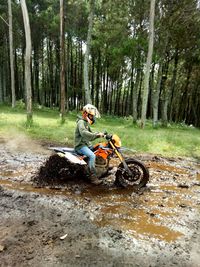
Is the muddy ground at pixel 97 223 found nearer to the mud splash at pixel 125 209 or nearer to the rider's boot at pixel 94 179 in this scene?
the mud splash at pixel 125 209

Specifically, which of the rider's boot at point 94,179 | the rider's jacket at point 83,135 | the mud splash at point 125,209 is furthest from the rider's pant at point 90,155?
the mud splash at point 125,209

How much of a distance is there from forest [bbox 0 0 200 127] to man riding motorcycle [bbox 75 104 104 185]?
7.72 meters

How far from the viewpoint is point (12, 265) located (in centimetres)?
353

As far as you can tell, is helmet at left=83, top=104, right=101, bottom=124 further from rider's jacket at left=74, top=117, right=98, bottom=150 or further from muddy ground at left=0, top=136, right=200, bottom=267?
muddy ground at left=0, top=136, right=200, bottom=267

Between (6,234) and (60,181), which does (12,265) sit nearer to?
(6,234)

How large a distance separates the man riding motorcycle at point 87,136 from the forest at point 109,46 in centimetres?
772

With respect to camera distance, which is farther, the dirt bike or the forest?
the forest

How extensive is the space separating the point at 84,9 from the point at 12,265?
22545mm

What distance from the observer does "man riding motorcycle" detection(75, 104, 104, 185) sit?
21.2 feet

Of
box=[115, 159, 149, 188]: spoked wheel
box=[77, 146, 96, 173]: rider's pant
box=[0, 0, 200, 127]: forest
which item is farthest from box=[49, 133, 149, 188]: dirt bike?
box=[0, 0, 200, 127]: forest

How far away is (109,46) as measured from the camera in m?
22.1

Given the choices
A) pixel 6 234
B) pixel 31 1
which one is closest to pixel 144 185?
pixel 6 234

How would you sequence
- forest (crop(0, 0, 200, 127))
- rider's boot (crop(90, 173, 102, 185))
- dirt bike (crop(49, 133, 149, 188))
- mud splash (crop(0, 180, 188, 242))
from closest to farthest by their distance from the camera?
mud splash (crop(0, 180, 188, 242)), dirt bike (crop(49, 133, 149, 188)), rider's boot (crop(90, 173, 102, 185)), forest (crop(0, 0, 200, 127))

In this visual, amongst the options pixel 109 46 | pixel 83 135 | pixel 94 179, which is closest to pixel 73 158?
pixel 83 135
